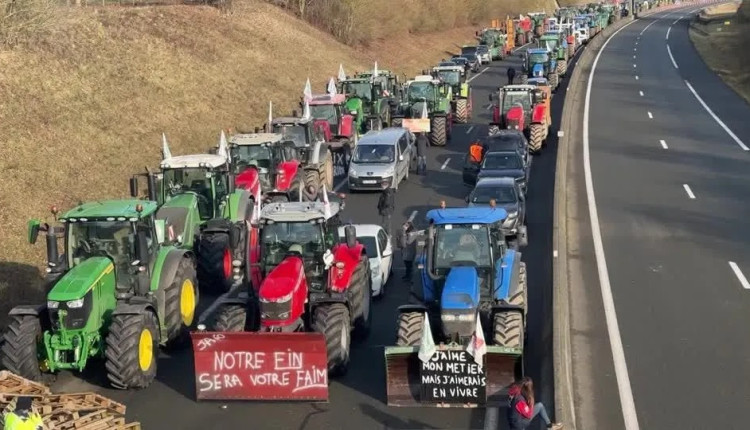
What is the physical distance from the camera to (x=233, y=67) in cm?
4603

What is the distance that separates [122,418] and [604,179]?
2086 cm

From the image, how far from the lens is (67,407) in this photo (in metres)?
13.4

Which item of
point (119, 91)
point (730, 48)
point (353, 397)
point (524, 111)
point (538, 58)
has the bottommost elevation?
point (353, 397)

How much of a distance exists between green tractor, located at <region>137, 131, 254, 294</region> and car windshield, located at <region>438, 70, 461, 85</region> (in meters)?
25.0

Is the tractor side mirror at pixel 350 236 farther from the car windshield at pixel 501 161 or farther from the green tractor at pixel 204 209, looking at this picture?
the car windshield at pixel 501 161

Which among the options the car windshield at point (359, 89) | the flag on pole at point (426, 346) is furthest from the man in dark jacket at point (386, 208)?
the car windshield at point (359, 89)

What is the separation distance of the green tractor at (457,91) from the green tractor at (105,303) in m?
27.6

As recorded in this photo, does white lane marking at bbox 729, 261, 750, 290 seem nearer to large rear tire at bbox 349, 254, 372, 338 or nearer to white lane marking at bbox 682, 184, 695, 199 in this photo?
white lane marking at bbox 682, 184, 695, 199

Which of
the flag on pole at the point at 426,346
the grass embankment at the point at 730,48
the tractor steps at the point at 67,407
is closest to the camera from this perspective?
the tractor steps at the point at 67,407

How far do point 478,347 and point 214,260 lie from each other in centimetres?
791

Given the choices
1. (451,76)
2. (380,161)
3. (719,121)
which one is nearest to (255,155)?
(380,161)

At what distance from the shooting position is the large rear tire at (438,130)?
1489 inches

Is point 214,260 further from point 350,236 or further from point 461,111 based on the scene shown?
point 461,111

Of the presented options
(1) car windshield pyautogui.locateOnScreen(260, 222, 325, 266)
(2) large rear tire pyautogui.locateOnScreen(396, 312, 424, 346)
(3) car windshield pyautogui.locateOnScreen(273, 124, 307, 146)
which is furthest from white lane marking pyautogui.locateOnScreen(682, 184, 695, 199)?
(2) large rear tire pyautogui.locateOnScreen(396, 312, 424, 346)
